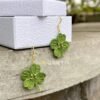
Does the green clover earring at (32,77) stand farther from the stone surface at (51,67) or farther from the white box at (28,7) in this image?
the white box at (28,7)

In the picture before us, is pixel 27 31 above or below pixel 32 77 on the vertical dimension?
above

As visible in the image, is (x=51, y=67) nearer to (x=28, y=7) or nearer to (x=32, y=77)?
(x=32, y=77)

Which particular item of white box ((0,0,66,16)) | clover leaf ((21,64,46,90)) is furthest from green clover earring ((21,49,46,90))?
white box ((0,0,66,16))

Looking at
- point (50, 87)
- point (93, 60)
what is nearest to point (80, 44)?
point (93, 60)

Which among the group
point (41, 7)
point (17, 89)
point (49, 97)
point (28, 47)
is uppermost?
point (41, 7)

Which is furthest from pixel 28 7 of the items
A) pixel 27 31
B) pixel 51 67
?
pixel 51 67

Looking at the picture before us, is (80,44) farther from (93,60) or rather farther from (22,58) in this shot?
(22,58)
